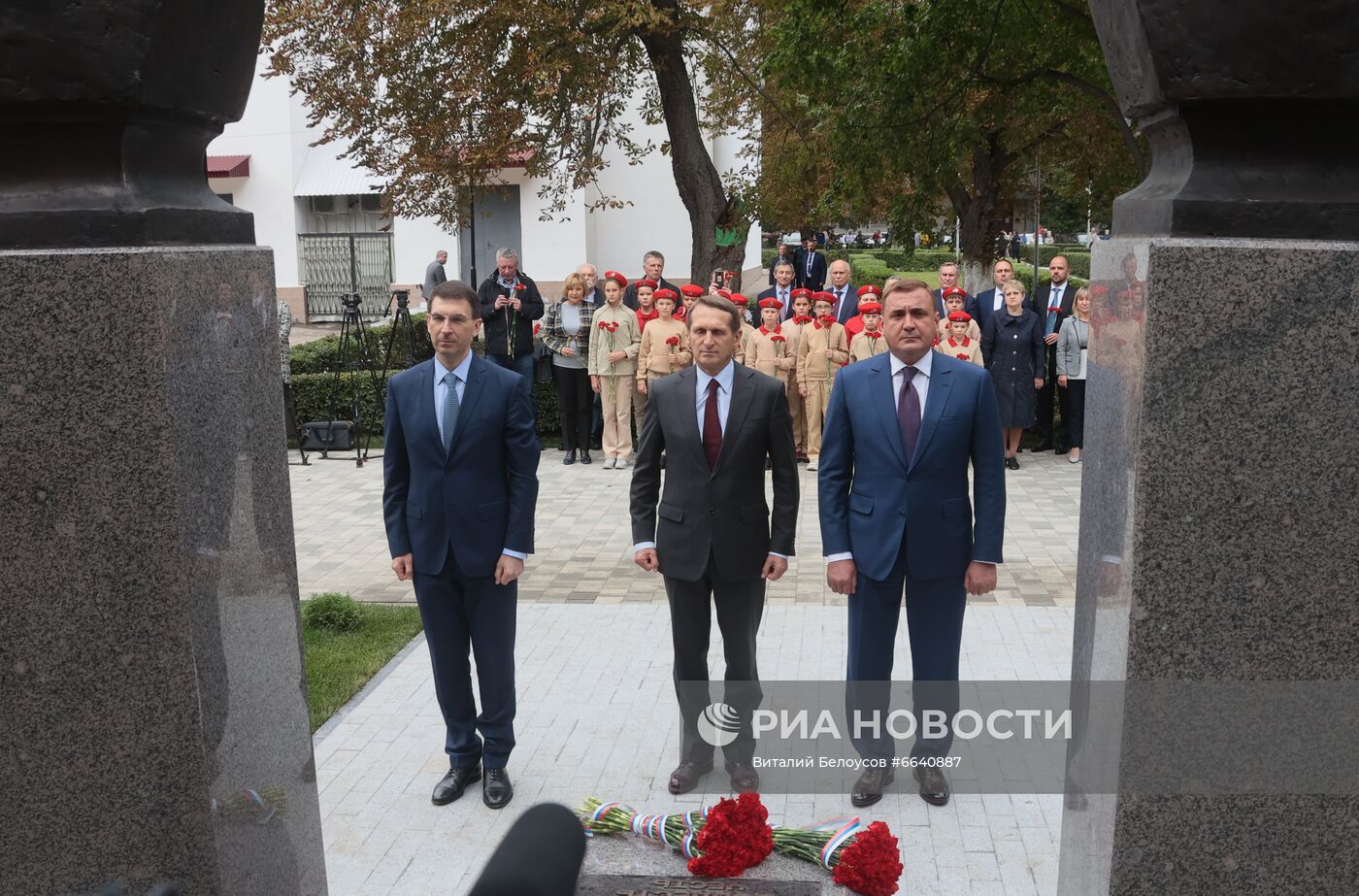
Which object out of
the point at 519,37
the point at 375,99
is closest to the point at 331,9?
the point at 375,99

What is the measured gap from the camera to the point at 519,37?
17031 mm

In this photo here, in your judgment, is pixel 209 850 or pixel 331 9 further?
pixel 331 9

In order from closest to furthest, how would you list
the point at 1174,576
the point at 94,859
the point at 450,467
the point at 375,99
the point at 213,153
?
the point at 1174,576 → the point at 94,859 → the point at 450,467 → the point at 375,99 → the point at 213,153

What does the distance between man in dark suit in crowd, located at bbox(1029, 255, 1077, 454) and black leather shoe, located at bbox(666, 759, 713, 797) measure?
400 inches

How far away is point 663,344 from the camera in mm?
13773

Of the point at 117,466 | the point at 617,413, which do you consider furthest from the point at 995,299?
the point at 117,466

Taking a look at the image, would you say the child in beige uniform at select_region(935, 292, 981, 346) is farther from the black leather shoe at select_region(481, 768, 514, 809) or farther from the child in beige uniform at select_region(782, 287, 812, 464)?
the black leather shoe at select_region(481, 768, 514, 809)

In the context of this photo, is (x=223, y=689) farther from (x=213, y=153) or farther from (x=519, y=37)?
(x=213, y=153)

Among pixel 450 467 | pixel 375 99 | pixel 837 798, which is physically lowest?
pixel 837 798

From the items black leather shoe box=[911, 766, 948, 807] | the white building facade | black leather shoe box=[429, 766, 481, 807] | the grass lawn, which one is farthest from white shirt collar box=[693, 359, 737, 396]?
the white building facade

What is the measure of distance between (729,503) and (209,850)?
8.84 ft

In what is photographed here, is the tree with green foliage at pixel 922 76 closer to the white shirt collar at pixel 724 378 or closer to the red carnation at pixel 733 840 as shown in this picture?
the white shirt collar at pixel 724 378

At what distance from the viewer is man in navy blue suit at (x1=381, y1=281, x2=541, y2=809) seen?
5.71 m

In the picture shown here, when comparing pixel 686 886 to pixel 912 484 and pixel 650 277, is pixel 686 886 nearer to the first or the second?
pixel 912 484
